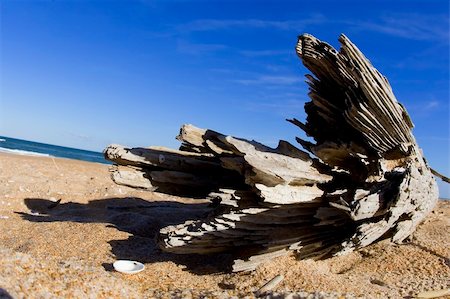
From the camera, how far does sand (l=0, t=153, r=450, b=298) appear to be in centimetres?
406

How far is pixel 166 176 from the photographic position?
243 inches

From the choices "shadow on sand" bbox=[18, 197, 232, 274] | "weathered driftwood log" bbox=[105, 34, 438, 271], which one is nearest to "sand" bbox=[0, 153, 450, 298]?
"shadow on sand" bbox=[18, 197, 232, 274]

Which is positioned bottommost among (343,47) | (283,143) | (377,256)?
(377,256)

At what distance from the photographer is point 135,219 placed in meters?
7.84

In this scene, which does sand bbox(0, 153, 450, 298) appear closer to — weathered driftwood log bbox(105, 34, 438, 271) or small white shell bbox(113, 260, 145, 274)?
small white shell bbox(113, 260, 145, 274)

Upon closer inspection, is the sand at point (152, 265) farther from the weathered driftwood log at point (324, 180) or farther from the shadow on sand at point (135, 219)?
the weathered driftwood log at point (324, 180)

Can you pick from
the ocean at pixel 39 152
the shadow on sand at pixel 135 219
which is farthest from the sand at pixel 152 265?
the ocean at pixel 39 152

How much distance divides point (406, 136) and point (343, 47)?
1637mm

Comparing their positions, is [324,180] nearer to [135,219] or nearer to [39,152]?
[135,219]

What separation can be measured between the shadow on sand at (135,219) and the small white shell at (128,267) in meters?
0.23

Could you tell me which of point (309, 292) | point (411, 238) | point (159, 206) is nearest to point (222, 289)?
point (309, 292)

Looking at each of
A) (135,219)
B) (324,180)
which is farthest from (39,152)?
(324,180)

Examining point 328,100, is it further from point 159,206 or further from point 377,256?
point 159,206

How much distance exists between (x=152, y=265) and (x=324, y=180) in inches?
105
